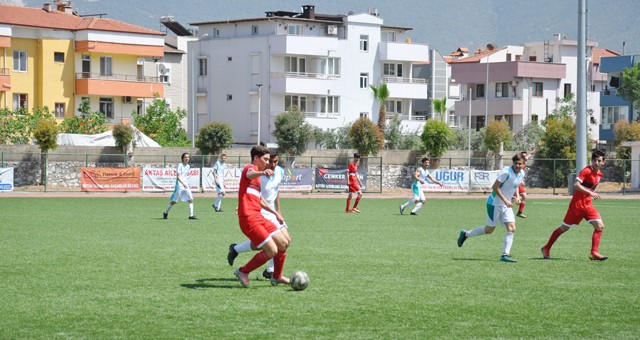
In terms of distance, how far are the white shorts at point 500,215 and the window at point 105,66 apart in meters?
55.5

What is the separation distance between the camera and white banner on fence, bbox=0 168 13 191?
44.7 m

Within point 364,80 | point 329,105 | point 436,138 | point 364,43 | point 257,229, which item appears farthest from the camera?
point 364,80

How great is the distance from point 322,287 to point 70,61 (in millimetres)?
58340

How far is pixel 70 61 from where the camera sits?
67.4m

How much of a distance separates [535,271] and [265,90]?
60544 mm

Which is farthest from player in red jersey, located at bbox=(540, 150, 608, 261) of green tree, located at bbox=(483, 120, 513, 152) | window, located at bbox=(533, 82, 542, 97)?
window, located at bbox=(533, 82, 542, 97)

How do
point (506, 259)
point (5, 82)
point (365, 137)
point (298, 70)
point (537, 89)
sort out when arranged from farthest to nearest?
point (537, 89), point (298, 70), point (5, 82), point (365, 137), point (506, 259)

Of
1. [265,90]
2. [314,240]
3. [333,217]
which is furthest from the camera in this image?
[265,90]

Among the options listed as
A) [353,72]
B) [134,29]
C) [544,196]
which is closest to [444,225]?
[544,196]

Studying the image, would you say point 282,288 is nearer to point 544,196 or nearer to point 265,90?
point 544,196

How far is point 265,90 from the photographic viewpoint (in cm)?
7431

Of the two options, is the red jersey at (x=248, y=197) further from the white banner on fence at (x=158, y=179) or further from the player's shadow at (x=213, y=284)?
the white banner on fence at (x=158, y=179)

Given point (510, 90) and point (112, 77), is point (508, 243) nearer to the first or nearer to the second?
point (112, 77)

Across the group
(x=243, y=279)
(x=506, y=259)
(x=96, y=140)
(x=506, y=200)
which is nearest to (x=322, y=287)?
(x=243, y=279)
